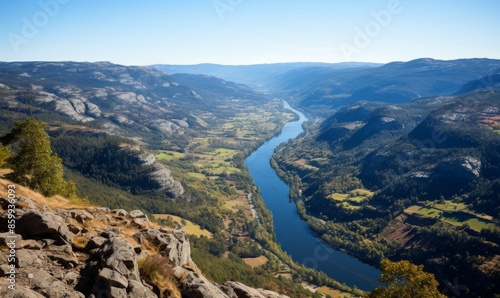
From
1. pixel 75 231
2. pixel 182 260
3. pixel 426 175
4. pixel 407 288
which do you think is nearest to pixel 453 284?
pixel 426 175

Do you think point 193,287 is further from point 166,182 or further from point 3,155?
point 166,182

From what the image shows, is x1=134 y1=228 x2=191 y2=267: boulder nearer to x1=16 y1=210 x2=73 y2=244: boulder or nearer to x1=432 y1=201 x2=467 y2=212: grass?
x1=16 y1=210 x2=73 y2=244: boulder

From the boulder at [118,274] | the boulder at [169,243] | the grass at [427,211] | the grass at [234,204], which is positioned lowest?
the grass at [234,204]

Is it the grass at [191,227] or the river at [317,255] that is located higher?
the grass at [191,227]

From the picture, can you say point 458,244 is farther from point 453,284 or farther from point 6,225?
point 6,225

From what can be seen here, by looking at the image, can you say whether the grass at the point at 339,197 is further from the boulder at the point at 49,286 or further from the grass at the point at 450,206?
the boulder at the point at 49,286

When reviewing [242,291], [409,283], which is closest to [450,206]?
[409,283]

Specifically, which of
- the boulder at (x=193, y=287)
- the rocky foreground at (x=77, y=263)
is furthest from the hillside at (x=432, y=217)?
the rocky foreground at (x=77, y=263)
